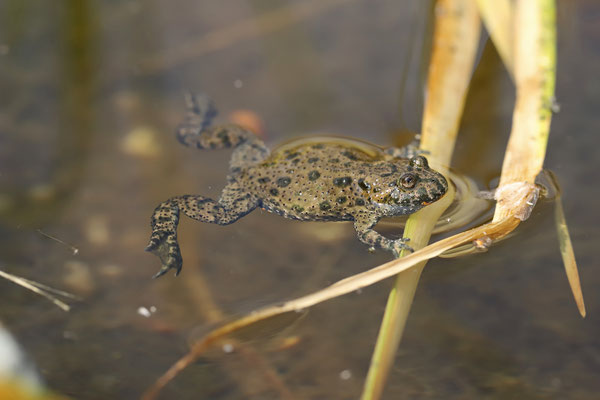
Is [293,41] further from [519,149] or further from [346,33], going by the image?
[519,149]

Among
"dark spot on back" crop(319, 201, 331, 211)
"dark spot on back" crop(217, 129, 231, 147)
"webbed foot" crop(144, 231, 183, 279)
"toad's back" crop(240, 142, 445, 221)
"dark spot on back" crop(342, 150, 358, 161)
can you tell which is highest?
"dark spot on back" crop(217, 129, 231, 147)

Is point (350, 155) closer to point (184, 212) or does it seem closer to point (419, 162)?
point (419, 162)

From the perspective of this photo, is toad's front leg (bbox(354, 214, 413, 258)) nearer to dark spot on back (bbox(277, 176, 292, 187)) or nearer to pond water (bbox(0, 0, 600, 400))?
pond water (bbox(0, 0, 600, 400))

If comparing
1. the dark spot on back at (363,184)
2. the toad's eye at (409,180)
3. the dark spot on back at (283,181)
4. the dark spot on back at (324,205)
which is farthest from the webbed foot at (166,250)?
the toad's eye at (409,180)

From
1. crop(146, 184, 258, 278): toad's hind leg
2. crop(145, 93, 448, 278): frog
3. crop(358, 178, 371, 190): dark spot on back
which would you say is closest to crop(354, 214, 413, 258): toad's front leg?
crop(145, 93, 448, 278): frog

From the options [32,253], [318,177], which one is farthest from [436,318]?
[32,253]

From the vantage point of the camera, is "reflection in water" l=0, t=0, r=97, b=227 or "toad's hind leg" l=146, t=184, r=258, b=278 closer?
"toad's hind leg" l=146, t=184, r=258, b=278

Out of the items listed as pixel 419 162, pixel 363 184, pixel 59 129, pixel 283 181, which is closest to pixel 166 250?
pixel 283 181
